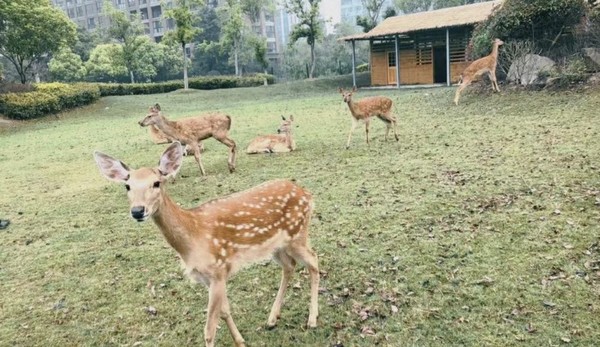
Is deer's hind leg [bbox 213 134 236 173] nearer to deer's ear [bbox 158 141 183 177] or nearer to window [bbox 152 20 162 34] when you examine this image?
deer's ear [bbox 158 141 183 177]

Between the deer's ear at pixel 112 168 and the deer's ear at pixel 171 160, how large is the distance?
23 cm

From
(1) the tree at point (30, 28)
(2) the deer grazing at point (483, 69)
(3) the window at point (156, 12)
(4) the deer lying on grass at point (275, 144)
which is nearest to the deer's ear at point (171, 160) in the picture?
(4) the deer lying on grass at point (275, 144)

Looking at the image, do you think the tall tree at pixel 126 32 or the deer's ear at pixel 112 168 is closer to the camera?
the deer's ear at pixel 112 168

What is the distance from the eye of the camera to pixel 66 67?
41.4 metres

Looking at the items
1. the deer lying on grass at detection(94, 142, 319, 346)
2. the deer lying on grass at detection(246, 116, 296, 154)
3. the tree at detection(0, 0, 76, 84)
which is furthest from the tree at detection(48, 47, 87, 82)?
the deer lying on grass at detection(94, 142, 319, 346)

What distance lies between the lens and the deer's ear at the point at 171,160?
133 inches

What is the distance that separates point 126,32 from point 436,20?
23261mm

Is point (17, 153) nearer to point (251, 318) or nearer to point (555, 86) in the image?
point (251, 318)

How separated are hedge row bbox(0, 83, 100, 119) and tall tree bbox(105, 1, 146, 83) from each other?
13.4 m

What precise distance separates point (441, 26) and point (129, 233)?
66.3ft

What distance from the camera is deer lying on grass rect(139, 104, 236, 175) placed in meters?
8.82

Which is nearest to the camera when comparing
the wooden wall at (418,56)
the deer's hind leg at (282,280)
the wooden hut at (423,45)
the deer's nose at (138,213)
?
the deer's nose at (138,213)

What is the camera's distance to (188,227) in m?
3.37

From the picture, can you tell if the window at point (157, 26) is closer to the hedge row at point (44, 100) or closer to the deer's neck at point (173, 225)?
the hedge row at point (44, 100)
